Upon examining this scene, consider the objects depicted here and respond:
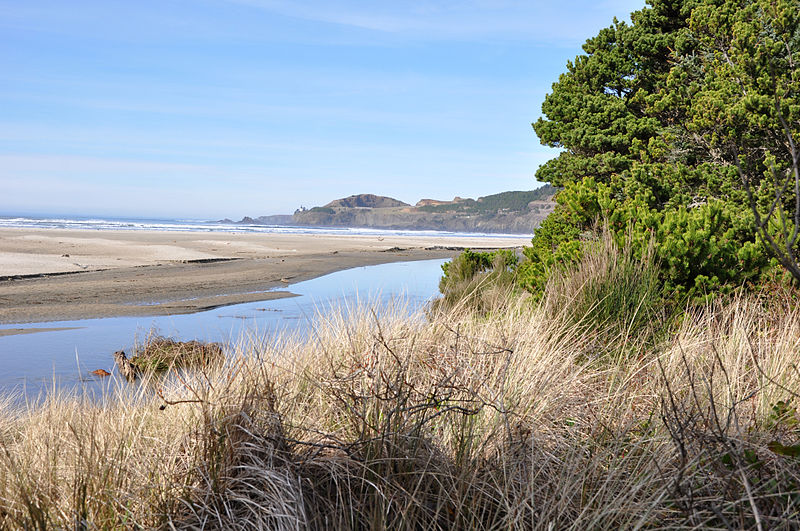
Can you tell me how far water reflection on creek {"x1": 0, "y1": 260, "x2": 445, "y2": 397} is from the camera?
274 inches

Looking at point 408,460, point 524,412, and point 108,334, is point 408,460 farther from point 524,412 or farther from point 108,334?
point 108,334

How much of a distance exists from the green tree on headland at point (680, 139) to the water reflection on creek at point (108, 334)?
2.74 metres

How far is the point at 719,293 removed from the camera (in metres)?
7.04

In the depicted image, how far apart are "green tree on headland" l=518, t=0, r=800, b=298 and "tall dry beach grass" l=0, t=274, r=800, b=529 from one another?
3456 millimetres

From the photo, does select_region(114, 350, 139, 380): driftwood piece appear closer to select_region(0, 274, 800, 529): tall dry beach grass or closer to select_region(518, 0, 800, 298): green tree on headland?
select_region(0, 274, 800, 529): tall dry beach grass

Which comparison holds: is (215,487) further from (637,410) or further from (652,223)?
(652,223)

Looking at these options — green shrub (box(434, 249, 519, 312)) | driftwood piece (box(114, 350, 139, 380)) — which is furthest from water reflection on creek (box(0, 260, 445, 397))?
green shrub (box(434, 249, 519, 312))

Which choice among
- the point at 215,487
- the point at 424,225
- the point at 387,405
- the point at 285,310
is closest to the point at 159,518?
the point at 215,487

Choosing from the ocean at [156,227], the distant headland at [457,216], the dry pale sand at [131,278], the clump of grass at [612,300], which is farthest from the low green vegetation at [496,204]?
the clump of grass at [612,300]

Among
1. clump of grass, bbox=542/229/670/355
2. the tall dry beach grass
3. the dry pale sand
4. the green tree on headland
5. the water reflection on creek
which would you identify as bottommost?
the water reflection on creek

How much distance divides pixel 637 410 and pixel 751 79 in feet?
29.1

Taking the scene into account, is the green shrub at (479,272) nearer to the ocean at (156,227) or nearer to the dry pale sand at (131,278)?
the dry pale sand at (131,278)

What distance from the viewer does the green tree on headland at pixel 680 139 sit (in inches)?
293

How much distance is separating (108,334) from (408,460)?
8570 millimetres
